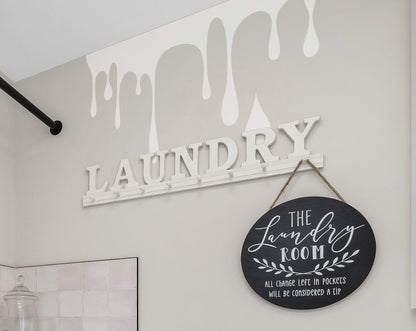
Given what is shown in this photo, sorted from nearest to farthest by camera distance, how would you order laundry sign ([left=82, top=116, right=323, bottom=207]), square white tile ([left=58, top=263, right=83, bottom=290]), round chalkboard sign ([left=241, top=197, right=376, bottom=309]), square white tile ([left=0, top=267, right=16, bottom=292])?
round chalkboard sign ([left=241, top=197, right=376, bottom=309]) → laundry sign ([left=82, top=116, right=323, bottom=207]) → square white tile ([left=58, top=263, right=83, bottom=290]) → square white tile ([left=0, top=267, right=16, bottom=292])

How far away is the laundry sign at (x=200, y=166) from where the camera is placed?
76.5 inches

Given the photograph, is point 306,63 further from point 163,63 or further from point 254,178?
point 163,63

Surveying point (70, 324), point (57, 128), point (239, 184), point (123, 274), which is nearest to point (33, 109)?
point (57, 128)

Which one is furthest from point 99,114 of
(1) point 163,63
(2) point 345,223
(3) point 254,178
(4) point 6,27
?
(2) point 345,223

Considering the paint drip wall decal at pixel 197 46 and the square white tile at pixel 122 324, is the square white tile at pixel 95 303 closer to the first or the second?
the square white tile at pixel 122 324

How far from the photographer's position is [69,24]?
2480 mm

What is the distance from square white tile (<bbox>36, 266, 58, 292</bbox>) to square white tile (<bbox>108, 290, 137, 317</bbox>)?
1.13 ft

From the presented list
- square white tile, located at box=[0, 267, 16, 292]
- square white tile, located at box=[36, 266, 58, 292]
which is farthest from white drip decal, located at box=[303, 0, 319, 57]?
square white tile, located at box=[0, 267, 16, 292]

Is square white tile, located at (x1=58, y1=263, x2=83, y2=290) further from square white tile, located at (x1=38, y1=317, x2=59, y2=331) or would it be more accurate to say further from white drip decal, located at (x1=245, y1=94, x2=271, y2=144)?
white drip decal, located at (x1=245, y1=94, x2=271, y2=144)

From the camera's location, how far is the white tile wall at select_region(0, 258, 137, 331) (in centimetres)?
224

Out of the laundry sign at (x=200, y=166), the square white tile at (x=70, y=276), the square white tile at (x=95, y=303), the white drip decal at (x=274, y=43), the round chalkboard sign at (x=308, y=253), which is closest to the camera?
the round chalkboard sign at (x=308, y=253)

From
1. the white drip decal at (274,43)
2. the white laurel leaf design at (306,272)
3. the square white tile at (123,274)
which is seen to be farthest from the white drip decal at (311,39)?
the square white tile at (123,274)

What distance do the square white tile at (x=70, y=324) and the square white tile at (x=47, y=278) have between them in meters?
0.15

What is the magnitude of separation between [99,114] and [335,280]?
4.41 feet
